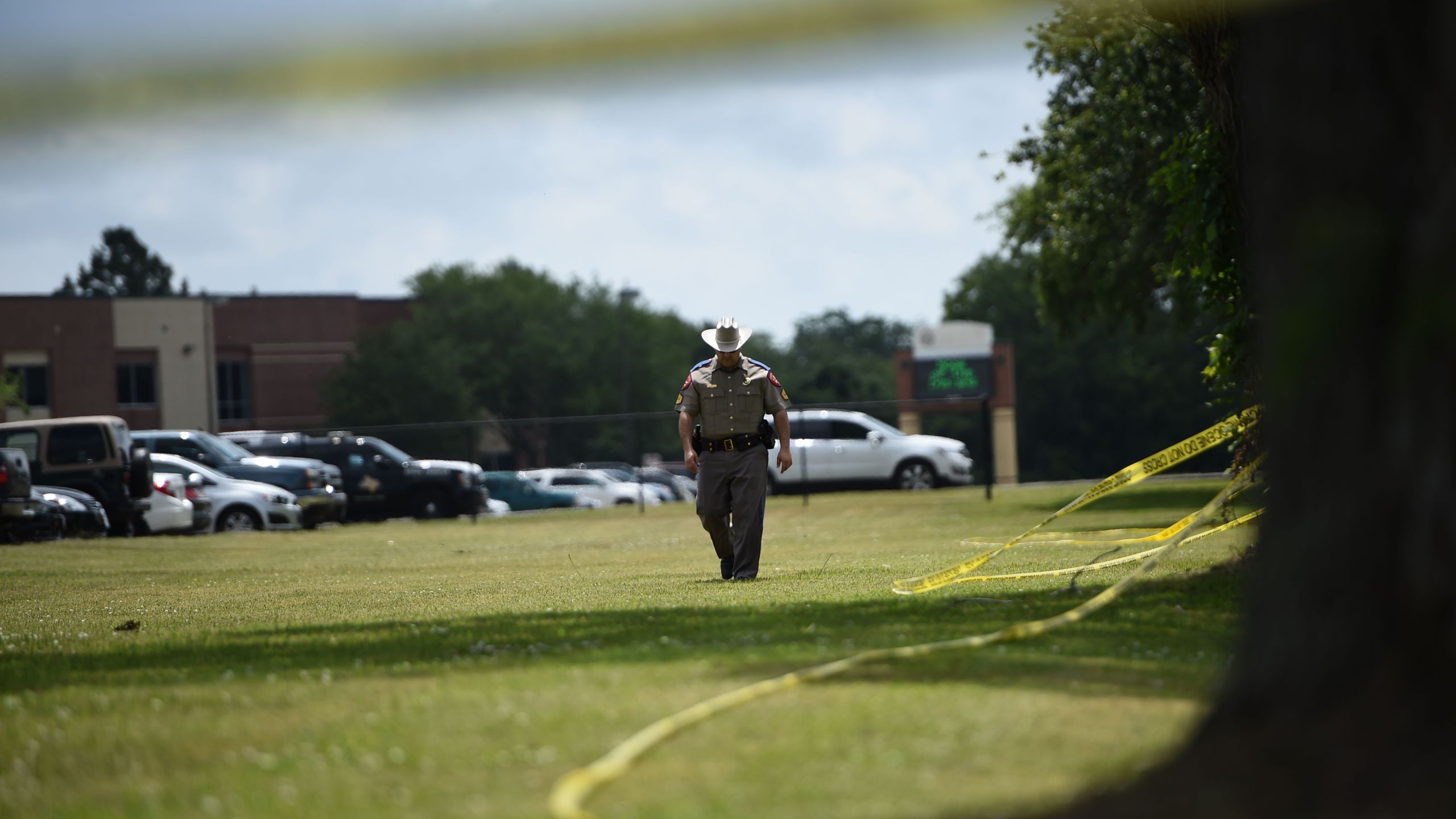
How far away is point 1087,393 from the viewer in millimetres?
87000

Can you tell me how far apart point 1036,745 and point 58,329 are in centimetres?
6944

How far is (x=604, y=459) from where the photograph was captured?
300ft

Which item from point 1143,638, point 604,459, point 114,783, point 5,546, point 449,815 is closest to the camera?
point 449,815

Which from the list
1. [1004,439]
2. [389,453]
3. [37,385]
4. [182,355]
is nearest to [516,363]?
[182,355]

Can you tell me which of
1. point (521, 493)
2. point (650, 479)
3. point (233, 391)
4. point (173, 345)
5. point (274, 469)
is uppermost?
point (173, 345)

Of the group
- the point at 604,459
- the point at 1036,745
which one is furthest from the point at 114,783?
the point at 604,459

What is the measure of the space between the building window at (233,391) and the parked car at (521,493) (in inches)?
1148

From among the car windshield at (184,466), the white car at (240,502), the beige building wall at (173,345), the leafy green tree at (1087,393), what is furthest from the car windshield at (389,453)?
the leafy green tree at (1087,393)

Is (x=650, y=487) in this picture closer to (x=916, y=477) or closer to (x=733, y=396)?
(x=916, y=477)

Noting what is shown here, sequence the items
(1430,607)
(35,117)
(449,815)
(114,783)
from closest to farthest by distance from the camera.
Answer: (1430,607) < (449,815) < (114,783) < (35,117)

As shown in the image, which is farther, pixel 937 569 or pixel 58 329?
pixel 58 329

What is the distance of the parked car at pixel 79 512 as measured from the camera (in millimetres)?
24938

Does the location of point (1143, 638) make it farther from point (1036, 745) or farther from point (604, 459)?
point (604, 459)

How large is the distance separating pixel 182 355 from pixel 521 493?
29.2 meters
